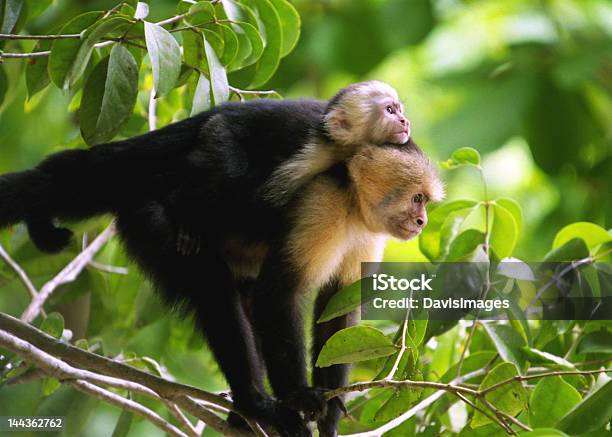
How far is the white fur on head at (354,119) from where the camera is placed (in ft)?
9.79

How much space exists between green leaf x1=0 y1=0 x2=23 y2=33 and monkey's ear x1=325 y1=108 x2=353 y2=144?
1.05 meters

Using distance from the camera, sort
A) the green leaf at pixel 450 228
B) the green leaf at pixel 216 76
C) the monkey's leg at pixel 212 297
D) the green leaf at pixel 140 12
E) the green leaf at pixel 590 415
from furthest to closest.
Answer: the green leaf at pixel 450 228
the monkey's leg at pixel 212 297
the green leaf at pixel 216 76
the green leaf at pixel 140 12
the green leaf at pixel 590 415

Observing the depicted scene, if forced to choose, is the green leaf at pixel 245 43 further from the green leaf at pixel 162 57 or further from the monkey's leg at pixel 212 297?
the monkey's leg at pixel 212 297

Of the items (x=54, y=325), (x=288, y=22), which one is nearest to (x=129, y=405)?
(x=54, y=325)

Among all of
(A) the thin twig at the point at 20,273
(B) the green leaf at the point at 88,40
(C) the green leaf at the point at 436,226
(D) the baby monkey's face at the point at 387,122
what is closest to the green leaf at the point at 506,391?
(C) the green leaf at the point at 436,226

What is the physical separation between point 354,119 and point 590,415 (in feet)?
4.21

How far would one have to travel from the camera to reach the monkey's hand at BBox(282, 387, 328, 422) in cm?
266

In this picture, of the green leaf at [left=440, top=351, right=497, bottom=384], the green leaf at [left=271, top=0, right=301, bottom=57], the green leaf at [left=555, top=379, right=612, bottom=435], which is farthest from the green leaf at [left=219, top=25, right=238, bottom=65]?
the green leaf at [left=555, top=379, right=612, bottom=435]

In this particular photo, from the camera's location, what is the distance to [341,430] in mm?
3566

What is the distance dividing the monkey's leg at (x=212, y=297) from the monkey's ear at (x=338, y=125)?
0.57 m

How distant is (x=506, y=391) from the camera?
2377 millimetres

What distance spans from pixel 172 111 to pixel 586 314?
1902 mm

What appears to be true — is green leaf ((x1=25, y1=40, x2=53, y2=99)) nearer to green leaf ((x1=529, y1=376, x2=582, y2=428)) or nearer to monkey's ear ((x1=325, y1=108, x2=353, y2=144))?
monkey's ear ((x1=325, y1=108, x2=353, y2=144))

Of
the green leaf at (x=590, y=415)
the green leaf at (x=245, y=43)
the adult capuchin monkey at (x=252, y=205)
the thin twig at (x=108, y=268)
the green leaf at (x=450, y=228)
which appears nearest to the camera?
the green leaf at (x=590, y=415)
